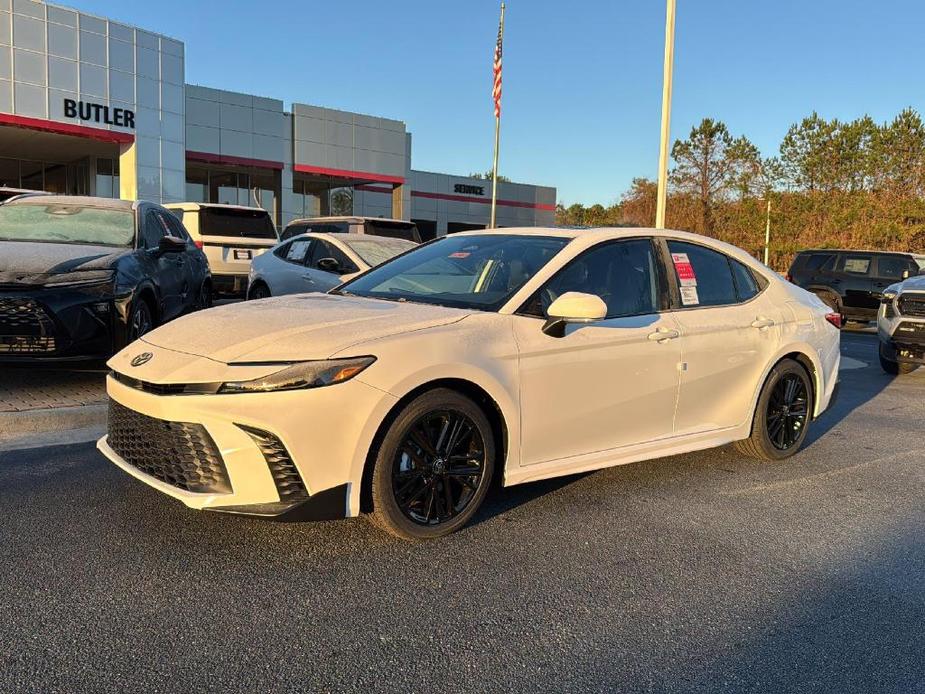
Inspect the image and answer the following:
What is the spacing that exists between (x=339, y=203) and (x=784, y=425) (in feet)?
119

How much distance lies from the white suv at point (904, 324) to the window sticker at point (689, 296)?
236 inches

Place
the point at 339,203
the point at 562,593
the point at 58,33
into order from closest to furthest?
1. the point at 562,593
2. the point at 58,33
3. the point at 339,203

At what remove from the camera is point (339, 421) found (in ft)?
11.0

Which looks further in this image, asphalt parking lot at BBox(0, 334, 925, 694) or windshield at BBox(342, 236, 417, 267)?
windshield at BBox(342, 236, 417, 267)

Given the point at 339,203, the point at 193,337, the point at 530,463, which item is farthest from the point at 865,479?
the point at 339,203

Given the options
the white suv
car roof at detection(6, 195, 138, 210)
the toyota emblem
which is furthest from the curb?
the white suv

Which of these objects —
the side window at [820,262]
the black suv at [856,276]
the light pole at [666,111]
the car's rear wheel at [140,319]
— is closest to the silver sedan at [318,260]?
the car's rear wheel at [140,319]

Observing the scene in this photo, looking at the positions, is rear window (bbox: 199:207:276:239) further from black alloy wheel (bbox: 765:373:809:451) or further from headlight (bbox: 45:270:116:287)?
black alloy wheel (bbox: 765:373:809:451)

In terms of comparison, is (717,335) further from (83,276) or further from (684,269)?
(83,276)

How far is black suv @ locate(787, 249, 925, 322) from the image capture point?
54.1 feet

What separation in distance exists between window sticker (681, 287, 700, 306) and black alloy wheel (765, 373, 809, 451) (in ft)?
3.21

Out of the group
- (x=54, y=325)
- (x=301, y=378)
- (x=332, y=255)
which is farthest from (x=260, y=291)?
(x=301, y=378)

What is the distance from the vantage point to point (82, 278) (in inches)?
250

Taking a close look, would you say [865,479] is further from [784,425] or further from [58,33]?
[58,33]
